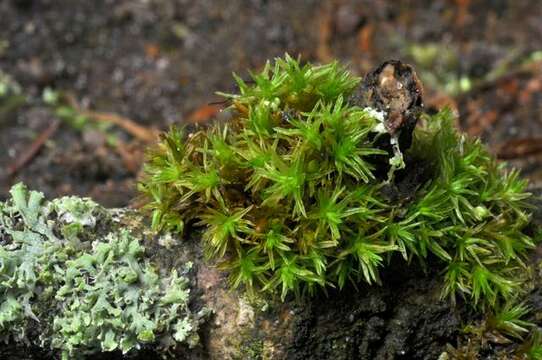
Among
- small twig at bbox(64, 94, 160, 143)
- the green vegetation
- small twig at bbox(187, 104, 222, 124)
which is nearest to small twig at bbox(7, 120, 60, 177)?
small twig at bbox(64, 94, 160, 143)

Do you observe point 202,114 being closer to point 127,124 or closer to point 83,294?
point 127,124

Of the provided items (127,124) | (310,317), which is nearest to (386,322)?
(310,317)

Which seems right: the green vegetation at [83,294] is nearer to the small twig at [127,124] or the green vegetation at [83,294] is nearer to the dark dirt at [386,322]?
the dark dirt at [386,322]

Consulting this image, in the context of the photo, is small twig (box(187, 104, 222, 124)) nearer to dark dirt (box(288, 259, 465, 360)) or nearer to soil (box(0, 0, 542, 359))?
soil (box(0, 0, 542, 359))

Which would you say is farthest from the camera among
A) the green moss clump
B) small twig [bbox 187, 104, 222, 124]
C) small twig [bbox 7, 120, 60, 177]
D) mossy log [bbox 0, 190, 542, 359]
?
small twig [bbox 187, 104, 222, 124]

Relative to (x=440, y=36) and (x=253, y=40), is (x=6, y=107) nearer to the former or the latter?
(x=253, y=40)

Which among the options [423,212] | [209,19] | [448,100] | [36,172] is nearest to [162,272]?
[423,212]
